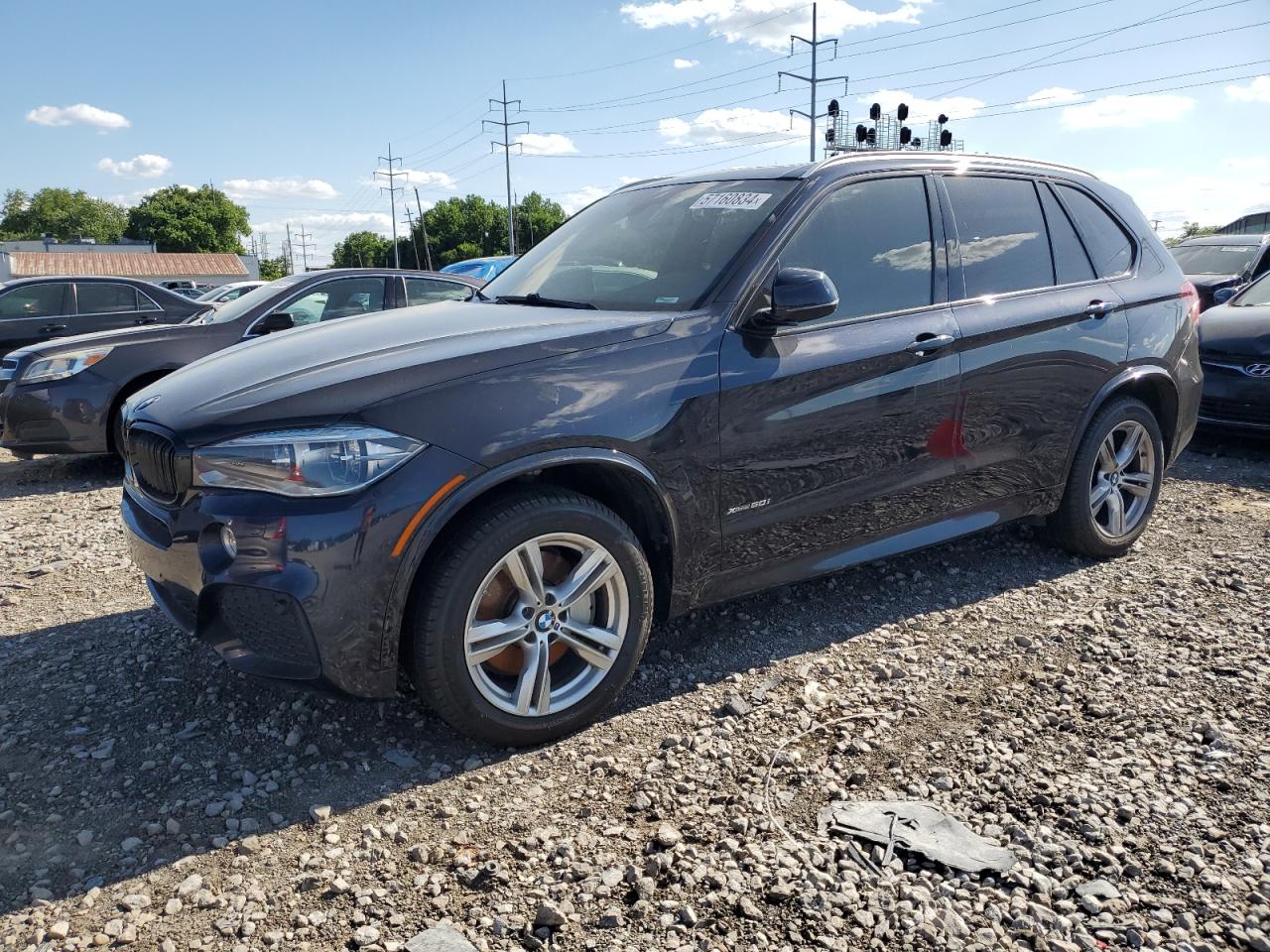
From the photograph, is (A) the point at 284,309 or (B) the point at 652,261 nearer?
(B) the point at 652,261

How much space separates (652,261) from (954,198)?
1382mm

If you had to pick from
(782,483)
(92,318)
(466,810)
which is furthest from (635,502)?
(92,318)

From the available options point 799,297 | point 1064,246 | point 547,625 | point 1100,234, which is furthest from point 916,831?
point 1100,234

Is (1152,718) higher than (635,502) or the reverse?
the reverse

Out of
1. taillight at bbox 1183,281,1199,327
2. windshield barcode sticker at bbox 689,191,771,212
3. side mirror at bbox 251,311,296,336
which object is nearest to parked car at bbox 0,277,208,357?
A: side mirror at bbox 251,311,296,336

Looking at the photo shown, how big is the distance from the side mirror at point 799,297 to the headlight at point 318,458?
131 centimetres

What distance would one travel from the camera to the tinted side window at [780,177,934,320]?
3590 mm

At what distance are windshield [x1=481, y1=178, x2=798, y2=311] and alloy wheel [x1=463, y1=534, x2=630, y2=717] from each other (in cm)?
98

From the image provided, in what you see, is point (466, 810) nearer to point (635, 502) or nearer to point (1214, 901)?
point (635, 502)

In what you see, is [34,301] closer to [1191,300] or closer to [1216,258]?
[1191,300]

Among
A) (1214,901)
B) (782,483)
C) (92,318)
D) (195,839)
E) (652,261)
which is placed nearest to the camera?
(1214,901)

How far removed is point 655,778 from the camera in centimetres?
289

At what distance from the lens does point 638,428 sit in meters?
3.05

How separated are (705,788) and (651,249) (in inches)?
80.9
